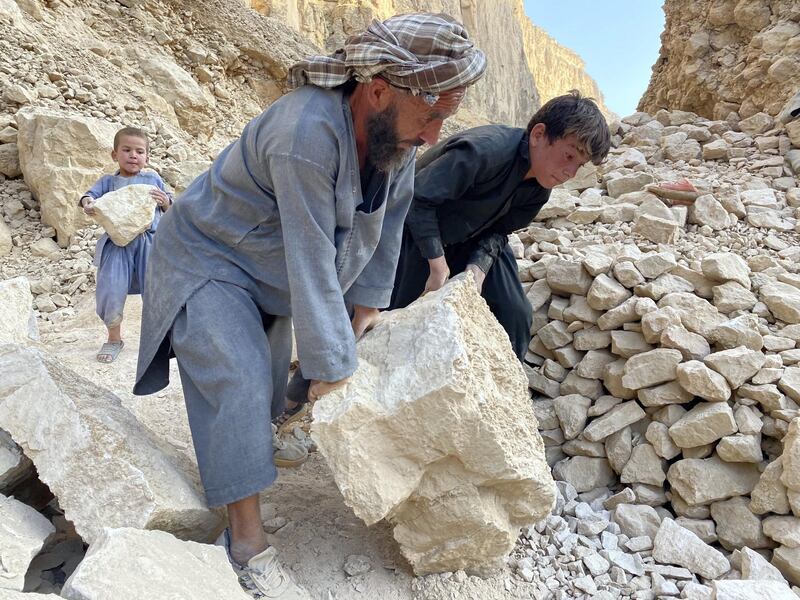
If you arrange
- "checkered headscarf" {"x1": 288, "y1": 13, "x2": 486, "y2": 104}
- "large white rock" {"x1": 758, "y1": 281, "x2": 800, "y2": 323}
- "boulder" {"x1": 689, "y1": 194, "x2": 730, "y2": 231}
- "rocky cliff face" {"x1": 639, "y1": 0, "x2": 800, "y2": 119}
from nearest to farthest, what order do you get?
1. "checkered headscarf" {"x1": 288, "y1": 13, "x2": 486, "y2": 104}
2. "large white rock" {"x1": 758, "y1": 281, "x2": 800, "y2": 323}
3. "boulder" {"x1": 689, "y1": 194, "x2": 730, "y2": 231}
4. "rocky cliff face" {"x1": 639, "y1": 0, "x2": 800, "y2": 119}

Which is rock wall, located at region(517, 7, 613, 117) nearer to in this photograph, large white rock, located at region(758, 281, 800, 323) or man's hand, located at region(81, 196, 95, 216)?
large white rock, located at region(758, 281, 800, 323)

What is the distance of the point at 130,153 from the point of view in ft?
12.2

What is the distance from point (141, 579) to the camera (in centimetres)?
117

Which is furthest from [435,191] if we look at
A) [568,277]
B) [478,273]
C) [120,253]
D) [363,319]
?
[120,253]

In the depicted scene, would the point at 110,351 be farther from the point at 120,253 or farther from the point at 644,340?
the point at 644,340

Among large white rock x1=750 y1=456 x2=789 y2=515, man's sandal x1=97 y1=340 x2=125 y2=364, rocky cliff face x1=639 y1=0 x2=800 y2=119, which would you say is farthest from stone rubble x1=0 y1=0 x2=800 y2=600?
rocky cliff face x1=639 y1=0 x2=800 y2=119

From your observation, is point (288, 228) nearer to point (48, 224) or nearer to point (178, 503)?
point (178, 503)

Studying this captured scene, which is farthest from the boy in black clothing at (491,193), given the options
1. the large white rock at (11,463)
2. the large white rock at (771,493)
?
the large white rock at (11,463)

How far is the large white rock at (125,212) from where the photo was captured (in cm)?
334

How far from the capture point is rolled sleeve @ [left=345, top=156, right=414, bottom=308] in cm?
189

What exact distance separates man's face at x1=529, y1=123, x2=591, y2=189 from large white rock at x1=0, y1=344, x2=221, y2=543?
1859mm

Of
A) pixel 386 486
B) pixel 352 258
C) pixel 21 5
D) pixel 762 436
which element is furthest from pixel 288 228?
pixel 21 5

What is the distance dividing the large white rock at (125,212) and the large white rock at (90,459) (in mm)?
1847

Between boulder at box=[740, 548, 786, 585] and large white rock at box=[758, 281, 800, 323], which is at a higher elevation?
large white rock at box=[758, 281, 800, 323]
